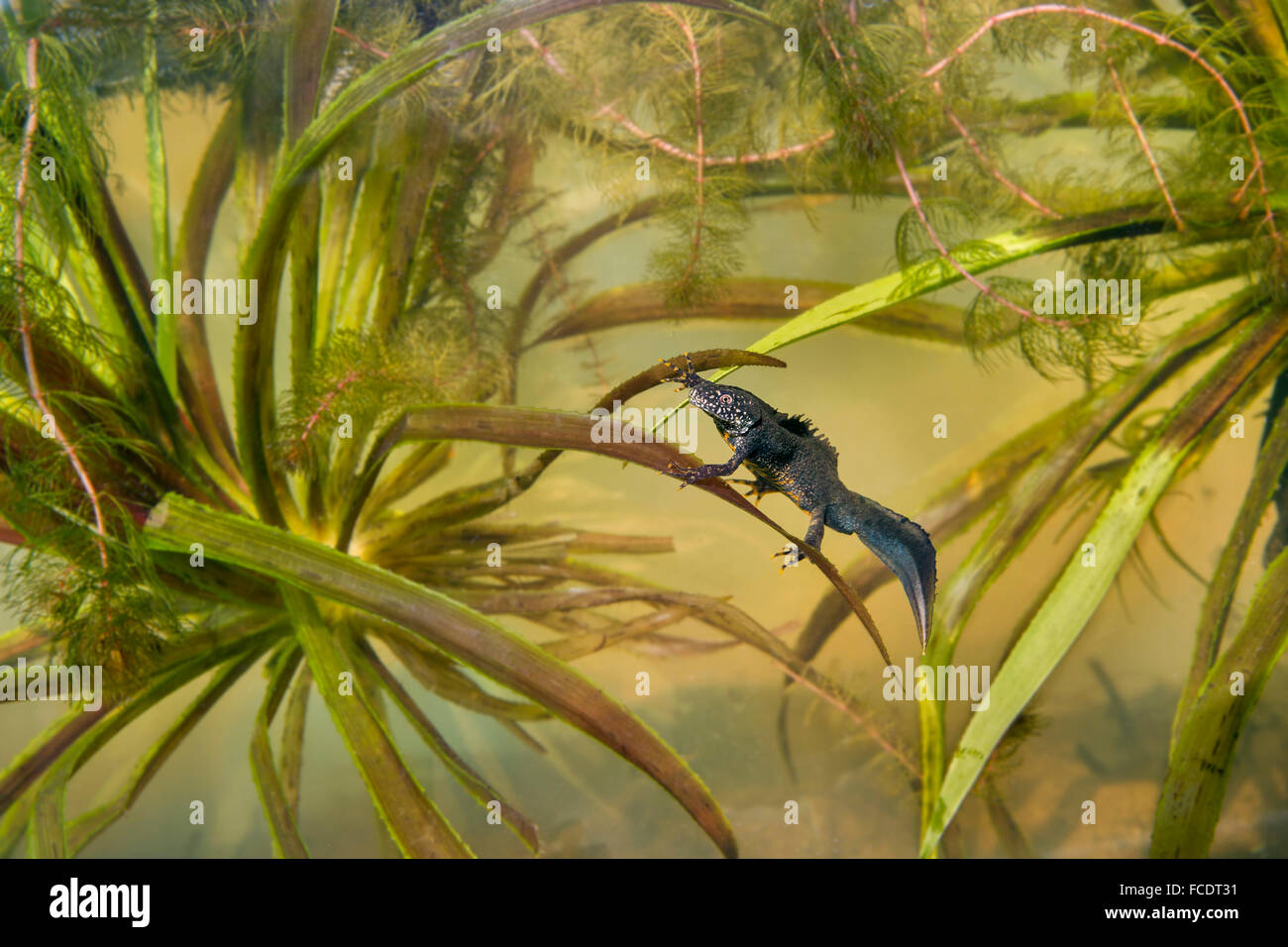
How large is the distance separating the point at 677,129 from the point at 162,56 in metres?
1.74

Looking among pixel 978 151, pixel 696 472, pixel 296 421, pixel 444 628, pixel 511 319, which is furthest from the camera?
pixel 511 319

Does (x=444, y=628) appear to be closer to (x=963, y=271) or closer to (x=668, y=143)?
(x=963, y=271)

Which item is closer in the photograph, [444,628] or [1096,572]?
[444,628]

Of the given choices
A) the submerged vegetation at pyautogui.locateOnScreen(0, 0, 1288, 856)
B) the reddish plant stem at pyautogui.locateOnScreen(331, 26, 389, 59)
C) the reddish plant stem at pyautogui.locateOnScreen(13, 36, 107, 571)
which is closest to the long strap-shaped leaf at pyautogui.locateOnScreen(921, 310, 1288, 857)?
the submerged vegetation at pyautogui.locateOnScreen(0, 0, 1288, 856)

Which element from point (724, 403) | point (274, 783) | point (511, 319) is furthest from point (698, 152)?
point (274, 783)

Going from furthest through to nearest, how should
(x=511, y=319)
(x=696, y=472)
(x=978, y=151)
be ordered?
(x=511, y=319), (x=978, y=151), (x=696, y=472)

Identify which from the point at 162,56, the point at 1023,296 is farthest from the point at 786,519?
the point at 162,56

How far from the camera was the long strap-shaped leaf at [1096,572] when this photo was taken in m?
1.47

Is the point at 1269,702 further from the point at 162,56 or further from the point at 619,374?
the point at 162,56

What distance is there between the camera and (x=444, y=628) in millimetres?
1315

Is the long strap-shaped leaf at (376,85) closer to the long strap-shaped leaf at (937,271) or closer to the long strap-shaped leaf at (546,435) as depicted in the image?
the long strap-shaped leaf at (546,435)

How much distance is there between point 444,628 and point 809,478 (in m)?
0.82

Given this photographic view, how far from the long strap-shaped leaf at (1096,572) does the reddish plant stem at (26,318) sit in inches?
77.0

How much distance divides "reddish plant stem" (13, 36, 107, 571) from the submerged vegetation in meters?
0.01
